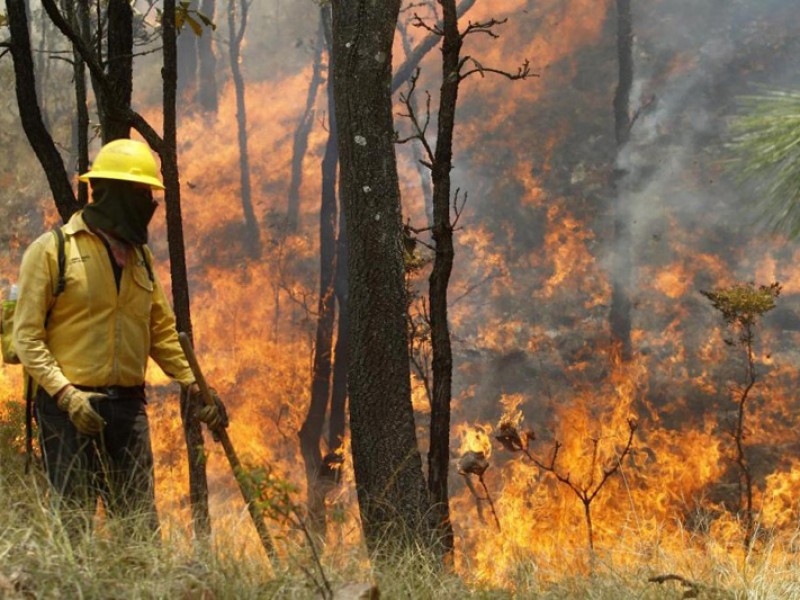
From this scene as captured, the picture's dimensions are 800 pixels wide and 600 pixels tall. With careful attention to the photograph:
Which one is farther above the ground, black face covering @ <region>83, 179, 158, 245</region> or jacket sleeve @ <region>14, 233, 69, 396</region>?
black face covering @ <region>83, 179, 158, 245</region>

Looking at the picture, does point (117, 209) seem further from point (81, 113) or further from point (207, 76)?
point (207, 76)

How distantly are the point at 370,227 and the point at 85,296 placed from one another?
1.45 m

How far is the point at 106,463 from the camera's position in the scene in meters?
3.29

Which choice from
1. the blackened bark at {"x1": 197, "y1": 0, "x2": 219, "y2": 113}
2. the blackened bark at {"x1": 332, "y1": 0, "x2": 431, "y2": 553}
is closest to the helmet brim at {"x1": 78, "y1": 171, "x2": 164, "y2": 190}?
the blackened bark at {"x1": 332, "y1": 0, "x2": 431, "y2": 553}

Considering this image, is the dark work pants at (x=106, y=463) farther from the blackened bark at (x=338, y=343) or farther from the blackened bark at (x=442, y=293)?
the blackened bark at (x=338, y=343)

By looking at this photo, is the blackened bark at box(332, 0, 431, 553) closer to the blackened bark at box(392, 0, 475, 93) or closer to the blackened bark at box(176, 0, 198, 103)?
the blackened bark at box(392, 0, 475, 93)

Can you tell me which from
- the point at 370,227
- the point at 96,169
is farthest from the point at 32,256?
the point at 370,227

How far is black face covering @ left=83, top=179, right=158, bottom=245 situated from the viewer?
3312mm

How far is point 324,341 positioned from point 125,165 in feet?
31.8

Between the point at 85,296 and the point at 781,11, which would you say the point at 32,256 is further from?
the point at 781,11

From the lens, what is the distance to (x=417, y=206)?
15.2 meters

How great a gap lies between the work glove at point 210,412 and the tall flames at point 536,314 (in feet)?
26.5

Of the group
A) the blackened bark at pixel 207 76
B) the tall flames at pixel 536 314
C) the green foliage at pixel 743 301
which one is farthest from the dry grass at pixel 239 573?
the blackened bark at pixel 207 76

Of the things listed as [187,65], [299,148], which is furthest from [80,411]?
[187,65]
